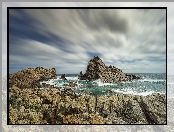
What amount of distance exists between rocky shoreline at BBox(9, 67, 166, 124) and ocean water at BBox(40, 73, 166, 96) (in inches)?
2.3

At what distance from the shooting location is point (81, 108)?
4.10 meters

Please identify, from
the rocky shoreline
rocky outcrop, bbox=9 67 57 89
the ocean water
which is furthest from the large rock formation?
rocky outcrop, bbox=9 67 57 89

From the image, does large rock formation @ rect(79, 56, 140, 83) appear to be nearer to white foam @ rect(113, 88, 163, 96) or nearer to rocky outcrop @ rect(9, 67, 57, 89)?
white foam @ rect(113, 88, 163, 96)

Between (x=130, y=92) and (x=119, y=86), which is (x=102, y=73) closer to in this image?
(x=119, y=86)

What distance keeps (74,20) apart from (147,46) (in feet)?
3.28

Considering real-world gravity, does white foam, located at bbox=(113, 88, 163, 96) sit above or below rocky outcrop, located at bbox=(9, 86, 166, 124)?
above

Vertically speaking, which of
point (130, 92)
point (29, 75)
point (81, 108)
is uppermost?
point (29, 75)

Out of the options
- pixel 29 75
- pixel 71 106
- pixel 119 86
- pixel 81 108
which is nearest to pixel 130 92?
pixel 119 86

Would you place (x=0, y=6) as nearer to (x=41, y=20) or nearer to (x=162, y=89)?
(x=41, y=20)

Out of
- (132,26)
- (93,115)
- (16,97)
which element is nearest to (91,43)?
(132,26)

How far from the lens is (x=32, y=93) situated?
412 cm

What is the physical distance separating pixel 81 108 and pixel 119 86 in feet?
1.88

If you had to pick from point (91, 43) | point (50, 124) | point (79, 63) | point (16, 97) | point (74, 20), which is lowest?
point (50, 124)

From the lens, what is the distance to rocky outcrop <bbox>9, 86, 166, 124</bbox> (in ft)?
13.4
